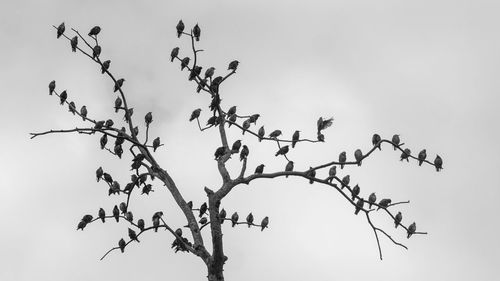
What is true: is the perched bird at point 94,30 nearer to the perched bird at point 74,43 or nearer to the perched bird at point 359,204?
the perched bird at point 74,43

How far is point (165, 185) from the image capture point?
17188mm

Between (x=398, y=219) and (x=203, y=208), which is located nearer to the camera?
(x=398, y=219)

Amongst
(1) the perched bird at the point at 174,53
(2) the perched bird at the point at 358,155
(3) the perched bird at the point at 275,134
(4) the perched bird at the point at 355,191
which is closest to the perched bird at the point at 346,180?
(4) the perched bird at the point at 355,191

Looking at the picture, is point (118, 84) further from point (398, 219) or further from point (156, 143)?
point (398, 219)

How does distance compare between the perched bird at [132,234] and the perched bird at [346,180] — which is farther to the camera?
the perched bird at [132,234]

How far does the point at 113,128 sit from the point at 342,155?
14.2ft

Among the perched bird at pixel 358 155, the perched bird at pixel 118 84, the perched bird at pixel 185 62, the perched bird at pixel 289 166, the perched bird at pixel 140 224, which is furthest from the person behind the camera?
the perched bird at pixel 185 62

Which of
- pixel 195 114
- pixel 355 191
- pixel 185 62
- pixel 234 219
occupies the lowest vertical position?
pixel 355 191

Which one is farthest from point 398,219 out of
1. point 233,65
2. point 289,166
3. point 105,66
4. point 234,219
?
point 105,66

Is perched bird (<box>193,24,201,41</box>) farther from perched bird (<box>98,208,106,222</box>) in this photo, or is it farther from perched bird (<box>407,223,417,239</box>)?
perched bird (<box>407,223,417,239</box>)

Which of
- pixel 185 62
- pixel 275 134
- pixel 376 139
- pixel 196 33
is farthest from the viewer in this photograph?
pixel 185 62

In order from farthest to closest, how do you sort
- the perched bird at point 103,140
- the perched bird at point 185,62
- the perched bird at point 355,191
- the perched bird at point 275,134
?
1. the perched bird at point 185,62
2. the perched bird at point 275,134
3. the perched bird at point 103,140
4. the perched bird at point 355,191

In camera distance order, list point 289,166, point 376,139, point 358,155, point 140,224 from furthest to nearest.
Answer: point 140,224
point 289,166
point 376,139
point 358,155

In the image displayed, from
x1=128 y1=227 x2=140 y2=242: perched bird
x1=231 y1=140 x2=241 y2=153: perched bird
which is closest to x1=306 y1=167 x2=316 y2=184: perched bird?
x1=231 y1=140 x2=241 y2=153: perched bird
